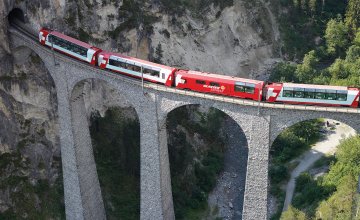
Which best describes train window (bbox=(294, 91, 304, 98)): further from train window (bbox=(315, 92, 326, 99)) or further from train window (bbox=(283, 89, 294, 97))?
train window (bbox=(315, 92, 326, 99))

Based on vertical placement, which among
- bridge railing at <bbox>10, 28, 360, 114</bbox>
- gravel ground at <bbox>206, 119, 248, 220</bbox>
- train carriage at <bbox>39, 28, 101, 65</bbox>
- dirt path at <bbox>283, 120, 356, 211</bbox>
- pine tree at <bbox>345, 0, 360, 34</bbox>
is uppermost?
pine tree at <bbox>345, 0, 360, 34</bbox>

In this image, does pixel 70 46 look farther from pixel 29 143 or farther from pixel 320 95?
pixel 320 95

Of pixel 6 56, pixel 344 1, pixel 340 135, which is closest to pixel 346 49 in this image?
pixel 344 1

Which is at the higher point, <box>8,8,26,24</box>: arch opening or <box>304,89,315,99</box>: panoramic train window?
<box>8,8,26,24</box>: arch opening

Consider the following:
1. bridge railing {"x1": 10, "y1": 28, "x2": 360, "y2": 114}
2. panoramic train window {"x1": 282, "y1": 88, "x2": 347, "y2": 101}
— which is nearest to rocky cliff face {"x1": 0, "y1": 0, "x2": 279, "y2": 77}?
bridge railing {"x1": 10, "y1": 28, "x2": 360, "y2": 114}

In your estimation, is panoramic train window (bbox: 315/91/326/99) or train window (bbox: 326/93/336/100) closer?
train window (bbox: 326/93/336/100)

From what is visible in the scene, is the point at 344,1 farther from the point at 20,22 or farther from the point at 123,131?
the point at 20,22

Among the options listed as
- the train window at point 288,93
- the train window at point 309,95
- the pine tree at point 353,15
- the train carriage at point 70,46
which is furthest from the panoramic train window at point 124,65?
the pine tree at point 353,15

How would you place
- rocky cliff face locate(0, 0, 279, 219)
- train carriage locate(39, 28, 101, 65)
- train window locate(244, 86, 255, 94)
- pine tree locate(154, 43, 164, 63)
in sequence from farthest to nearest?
pine tree locate(154, 43, 164, 63) → rocky cliff face locate(0, 0, 279, 219) → train carriage locate(39, 28, 101, 65) → train window locate(244, 86, 255, 94)

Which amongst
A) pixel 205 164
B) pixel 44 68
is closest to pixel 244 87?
pixel 205 164
